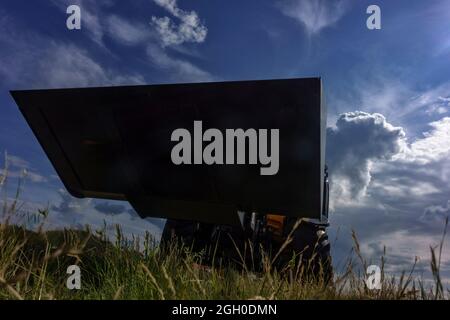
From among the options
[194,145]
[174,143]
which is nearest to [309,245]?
[194,145]

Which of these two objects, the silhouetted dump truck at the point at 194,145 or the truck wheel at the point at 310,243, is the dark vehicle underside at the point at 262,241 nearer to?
the truck wheel at the point at 310,243

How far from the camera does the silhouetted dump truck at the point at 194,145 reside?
4.56 m

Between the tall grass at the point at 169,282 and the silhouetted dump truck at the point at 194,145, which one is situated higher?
the silhouetted dump truck at the point at 194,145

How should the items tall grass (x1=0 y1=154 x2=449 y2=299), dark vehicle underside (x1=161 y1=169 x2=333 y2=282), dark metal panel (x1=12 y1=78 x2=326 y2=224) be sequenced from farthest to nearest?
dark vehicle underside (x1=161 y1=169 x2=333 y2=282)
dark metal panel (x1=12 y1=78 x2=326 y2=224)
tall grass (x1=0 y1=154 x2=449 y2=299)

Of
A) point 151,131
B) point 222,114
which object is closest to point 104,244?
point 151,131

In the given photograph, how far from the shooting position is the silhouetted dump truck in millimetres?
4562

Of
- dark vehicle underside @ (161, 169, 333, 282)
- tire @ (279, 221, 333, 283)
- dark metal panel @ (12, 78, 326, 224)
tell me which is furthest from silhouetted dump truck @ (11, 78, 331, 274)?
tire @ (279, 221, 333, 283)

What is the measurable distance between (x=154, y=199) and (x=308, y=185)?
6.33 ft

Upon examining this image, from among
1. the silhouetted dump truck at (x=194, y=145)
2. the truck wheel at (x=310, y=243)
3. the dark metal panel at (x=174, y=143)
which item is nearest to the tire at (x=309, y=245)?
the truck wheel at (x=310, y=243)

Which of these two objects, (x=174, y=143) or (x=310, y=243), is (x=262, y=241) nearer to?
(x=310, y=243)

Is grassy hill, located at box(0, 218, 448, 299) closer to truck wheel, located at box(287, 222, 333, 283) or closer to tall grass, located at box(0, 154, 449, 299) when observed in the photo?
tall grass, located at box(0, 154, 449, 299)

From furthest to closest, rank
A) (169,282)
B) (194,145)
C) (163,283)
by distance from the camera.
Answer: (194,145) → (163,283) → (169,282)

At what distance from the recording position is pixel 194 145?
5102 millimetres
